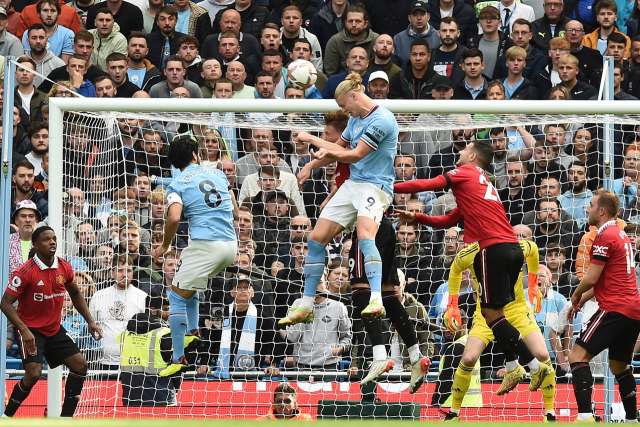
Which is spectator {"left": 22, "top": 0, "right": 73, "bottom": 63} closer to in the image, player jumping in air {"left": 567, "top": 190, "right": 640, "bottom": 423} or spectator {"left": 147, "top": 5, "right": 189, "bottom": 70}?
spectator {"left": 147, "top": 5, "right": 189, "bottom": 70}

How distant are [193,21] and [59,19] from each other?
6.77 ft

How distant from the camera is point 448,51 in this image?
46.7ft

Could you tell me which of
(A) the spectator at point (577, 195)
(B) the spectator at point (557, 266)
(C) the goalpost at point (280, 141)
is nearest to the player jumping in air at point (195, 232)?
(C) the goalpost at point (280, 141)

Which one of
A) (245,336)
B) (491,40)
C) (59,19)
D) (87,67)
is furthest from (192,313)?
(59,19)

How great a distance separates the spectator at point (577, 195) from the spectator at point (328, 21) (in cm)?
465

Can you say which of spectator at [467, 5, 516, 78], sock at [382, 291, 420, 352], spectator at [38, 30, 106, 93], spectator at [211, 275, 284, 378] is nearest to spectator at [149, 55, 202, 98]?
spectator at [38, 30, 106, 93]

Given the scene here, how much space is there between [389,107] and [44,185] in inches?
206

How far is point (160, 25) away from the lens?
48.7 ft

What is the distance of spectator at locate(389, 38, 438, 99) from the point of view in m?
13.7

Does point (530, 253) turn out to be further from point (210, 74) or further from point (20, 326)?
point (210, 74)

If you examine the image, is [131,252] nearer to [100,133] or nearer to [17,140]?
[100,133]

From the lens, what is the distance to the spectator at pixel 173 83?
44.4 ft

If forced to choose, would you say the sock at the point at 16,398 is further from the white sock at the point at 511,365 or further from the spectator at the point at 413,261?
the white sock at the point at 511,365

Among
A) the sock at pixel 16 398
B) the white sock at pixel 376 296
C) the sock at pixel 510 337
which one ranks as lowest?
the sock at pixel 16 398
